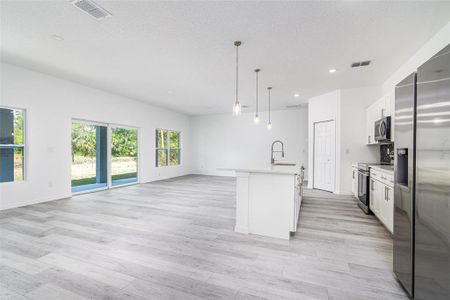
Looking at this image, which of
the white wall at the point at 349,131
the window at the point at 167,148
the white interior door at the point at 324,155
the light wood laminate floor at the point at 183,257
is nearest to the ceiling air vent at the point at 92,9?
the light wood laminate floor at the point at 183,257

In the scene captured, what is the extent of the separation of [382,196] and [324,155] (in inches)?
117

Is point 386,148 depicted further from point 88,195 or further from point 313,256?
point 88,195

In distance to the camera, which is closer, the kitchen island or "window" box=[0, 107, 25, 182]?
the kitchen island

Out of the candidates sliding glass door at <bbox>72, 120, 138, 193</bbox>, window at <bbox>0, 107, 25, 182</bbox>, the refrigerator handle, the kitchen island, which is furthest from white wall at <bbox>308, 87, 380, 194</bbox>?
window at <bbox>0, 107, 25, 182</bbox>

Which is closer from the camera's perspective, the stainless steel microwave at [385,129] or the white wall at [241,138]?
the stainless steel microwave at [385,129]

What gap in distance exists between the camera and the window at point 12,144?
4.23m

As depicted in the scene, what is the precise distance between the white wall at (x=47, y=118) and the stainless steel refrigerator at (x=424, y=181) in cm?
633

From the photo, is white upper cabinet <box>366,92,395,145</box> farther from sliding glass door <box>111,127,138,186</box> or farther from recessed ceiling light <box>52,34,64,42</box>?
sliding glass door <box>111,127,138,186</box>

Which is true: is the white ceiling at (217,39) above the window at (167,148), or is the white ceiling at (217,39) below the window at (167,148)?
above

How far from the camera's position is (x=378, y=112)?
171 inches

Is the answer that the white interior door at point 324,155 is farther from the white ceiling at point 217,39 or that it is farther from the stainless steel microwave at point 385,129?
the stainless steel microwave at point 385,129

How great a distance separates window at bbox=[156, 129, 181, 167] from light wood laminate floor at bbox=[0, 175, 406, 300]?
4.45 m

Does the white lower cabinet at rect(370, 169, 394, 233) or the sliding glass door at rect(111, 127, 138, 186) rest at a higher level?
the sliding glass door at rect(111, 127, 138, 186)

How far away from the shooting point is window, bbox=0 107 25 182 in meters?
4.23
